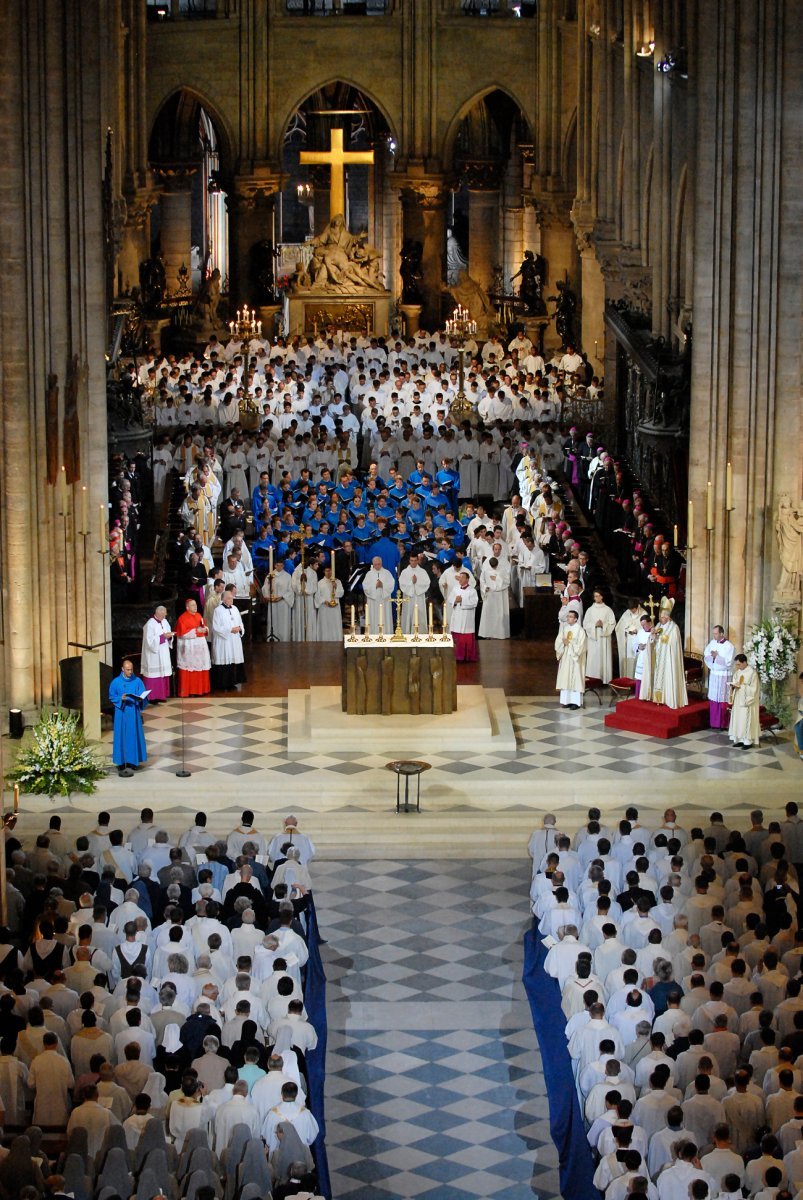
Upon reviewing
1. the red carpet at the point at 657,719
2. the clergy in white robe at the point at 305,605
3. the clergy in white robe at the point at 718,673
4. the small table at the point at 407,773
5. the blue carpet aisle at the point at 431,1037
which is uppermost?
the clergy in white robe at the point at 305,605

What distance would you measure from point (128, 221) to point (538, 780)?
2528 centimetres

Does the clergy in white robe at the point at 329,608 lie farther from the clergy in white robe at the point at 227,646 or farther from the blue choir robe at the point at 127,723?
the blue choir robe at the point at 127,723

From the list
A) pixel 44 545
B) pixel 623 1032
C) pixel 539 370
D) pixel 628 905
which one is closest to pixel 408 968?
pixel 628 905

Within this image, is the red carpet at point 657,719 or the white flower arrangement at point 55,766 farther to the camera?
the red carpet at point 657,719

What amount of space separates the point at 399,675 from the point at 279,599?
5.02 meters

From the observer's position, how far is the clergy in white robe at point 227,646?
28453 millimetres

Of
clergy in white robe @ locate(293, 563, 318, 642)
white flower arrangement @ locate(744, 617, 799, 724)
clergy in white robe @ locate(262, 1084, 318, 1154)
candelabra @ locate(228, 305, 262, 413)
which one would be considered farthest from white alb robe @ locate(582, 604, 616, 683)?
clergy in white robe @ locate(262, 1084, 318, 1154)

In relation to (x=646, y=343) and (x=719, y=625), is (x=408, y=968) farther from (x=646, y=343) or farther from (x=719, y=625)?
(x=646, y=343)

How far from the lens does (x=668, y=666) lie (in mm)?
26984

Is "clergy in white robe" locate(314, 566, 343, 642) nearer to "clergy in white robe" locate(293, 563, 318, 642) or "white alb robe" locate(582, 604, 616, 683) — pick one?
"clergy in white robe" locate(293, 563, 318, 642)

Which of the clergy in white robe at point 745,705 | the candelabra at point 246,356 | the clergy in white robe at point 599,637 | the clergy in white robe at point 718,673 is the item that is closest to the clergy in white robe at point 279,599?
the clergy in white robe at point 599,637

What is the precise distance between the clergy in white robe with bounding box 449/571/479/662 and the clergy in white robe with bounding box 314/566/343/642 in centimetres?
193

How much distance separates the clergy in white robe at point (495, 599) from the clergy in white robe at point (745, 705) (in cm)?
543

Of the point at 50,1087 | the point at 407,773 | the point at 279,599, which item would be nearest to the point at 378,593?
the point at 279,599
